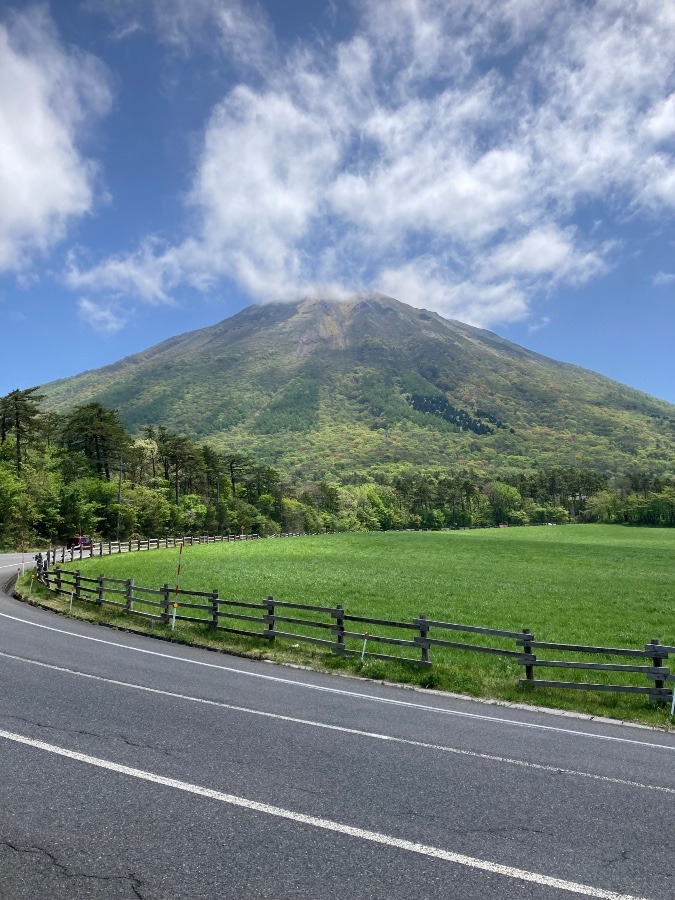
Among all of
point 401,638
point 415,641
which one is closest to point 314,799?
point 415,641

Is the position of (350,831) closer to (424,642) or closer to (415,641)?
(424,642)

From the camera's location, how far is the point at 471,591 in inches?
1288

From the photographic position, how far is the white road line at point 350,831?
477cm

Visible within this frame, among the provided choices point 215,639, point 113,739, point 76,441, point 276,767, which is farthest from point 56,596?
point 76,441

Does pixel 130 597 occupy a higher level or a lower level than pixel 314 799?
lower

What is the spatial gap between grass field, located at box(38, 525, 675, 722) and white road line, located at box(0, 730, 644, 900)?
26.1 feet

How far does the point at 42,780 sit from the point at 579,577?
4111 cm

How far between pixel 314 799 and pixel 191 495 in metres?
94.0

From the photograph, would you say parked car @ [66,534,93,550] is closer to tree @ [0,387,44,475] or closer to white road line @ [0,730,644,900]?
tree @ [0,387,44,475]

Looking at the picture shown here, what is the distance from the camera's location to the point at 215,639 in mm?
18219

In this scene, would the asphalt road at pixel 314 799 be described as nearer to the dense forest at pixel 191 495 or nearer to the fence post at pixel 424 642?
the fence post at pixel 424 642

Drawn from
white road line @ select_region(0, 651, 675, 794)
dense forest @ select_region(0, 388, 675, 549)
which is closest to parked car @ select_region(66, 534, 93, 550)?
dense forest @ select_region(0, 388, 675, 549)

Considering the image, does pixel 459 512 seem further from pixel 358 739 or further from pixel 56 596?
pixel 358 739

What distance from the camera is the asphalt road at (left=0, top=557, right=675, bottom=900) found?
475 centimetres
